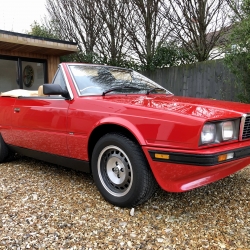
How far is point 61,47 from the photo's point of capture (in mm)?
8555

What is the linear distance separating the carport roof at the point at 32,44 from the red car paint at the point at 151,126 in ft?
16.3

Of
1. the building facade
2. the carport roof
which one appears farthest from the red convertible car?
the building facade

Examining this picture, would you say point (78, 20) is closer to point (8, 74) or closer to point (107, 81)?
point (8, 74)

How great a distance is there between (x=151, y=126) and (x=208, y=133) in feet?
1.49

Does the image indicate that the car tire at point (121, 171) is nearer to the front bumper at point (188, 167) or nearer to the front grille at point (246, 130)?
the front bumper at point (188, 167)

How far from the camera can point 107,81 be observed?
10.8ft

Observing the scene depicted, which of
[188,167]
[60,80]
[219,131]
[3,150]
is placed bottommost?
[3,150]

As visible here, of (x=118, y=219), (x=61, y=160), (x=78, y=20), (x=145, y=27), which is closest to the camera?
(x=118, y=219)

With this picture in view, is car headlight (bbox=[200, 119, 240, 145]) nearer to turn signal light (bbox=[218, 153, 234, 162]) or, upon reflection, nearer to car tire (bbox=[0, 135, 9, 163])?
turn signal light (bbox=[218, 153, 234, 162])

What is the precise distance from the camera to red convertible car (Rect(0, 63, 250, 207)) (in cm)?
205

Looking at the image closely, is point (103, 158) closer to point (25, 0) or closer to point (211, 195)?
point (211, 195)

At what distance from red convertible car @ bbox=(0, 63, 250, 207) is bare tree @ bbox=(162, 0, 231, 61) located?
17.4 feet

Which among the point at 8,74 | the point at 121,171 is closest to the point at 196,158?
the point at 121,171

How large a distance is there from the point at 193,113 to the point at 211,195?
1.15m
